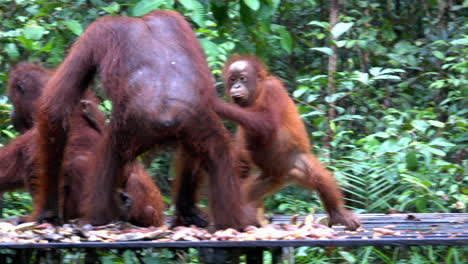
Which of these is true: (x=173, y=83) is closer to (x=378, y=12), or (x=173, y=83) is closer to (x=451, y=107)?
(x=451, y=107)

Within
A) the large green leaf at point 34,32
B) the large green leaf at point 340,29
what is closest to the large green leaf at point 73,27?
the large green leaf at point 34,32

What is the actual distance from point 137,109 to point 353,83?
8.43 feet

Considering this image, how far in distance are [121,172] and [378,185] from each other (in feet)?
7.18

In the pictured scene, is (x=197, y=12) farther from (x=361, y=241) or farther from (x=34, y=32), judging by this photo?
(x=361, y=241)

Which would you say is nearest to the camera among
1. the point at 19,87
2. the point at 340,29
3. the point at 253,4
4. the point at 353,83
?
the point at 253,4

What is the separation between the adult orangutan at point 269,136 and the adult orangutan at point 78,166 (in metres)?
0.54

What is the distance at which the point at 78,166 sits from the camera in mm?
3314

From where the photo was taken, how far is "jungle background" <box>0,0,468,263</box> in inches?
156

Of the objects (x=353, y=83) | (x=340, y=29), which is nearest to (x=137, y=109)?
(x=340, y=29)

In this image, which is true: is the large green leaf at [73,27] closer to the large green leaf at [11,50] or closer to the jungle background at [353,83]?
the jungle background at [353,83]

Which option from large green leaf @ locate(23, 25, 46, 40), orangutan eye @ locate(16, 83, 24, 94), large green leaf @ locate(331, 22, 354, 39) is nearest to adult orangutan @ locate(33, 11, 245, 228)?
orangutan eye @ locate(16, 83, 24, 94)

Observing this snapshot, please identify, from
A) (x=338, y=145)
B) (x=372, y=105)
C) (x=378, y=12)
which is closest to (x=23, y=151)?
(x=338, y=145)

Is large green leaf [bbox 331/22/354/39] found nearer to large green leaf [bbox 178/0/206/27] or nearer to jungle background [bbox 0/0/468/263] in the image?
jungle background [bbox 0/0/468/263]

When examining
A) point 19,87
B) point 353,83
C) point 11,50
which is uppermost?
point 11,50
